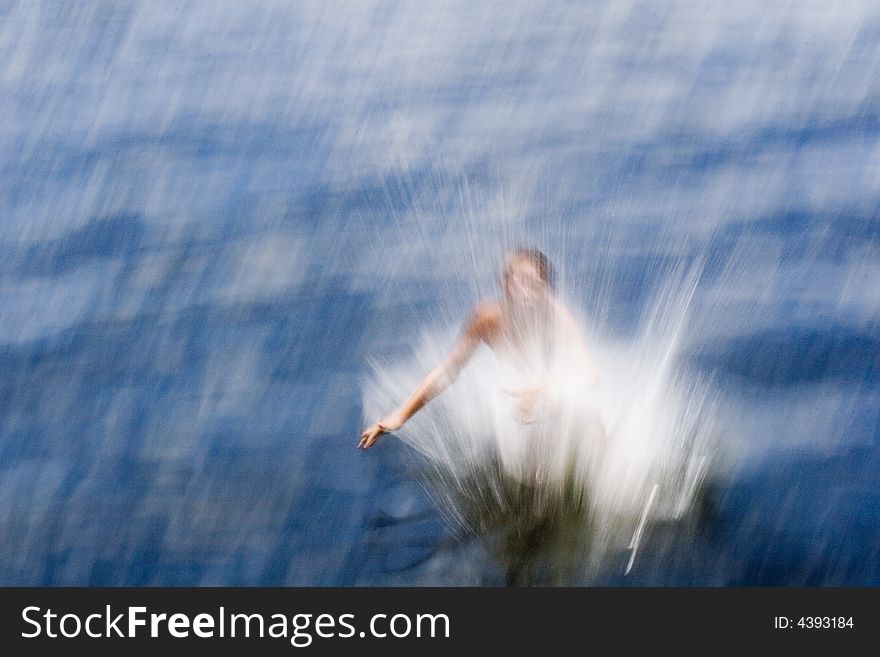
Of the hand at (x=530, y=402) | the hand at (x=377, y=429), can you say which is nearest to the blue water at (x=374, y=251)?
the hand at (x=377, y=429)

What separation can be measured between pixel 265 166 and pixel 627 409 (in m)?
1.25

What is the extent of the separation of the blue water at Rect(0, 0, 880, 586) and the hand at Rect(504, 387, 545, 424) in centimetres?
26

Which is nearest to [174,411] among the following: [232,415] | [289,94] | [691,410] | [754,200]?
[232,415]

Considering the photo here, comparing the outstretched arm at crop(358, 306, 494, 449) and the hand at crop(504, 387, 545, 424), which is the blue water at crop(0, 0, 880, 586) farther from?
the hand at crop(504, 387, 545, 424)

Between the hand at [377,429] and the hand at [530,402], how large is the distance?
1.11 feet

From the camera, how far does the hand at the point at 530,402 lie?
2.64 metres

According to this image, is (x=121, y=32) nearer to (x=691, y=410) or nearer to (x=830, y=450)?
(x=691, y=410)

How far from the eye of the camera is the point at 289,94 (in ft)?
8.82

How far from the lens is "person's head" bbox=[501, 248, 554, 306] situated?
2.65 meters

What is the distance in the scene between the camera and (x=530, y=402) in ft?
8.67

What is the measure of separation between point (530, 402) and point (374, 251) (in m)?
0.62

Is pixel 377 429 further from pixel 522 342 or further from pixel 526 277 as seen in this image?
pixel 526 277

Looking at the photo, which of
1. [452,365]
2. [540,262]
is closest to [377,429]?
[452,365]

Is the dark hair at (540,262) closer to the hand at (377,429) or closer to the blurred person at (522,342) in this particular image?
the blurred person at (522,342)
